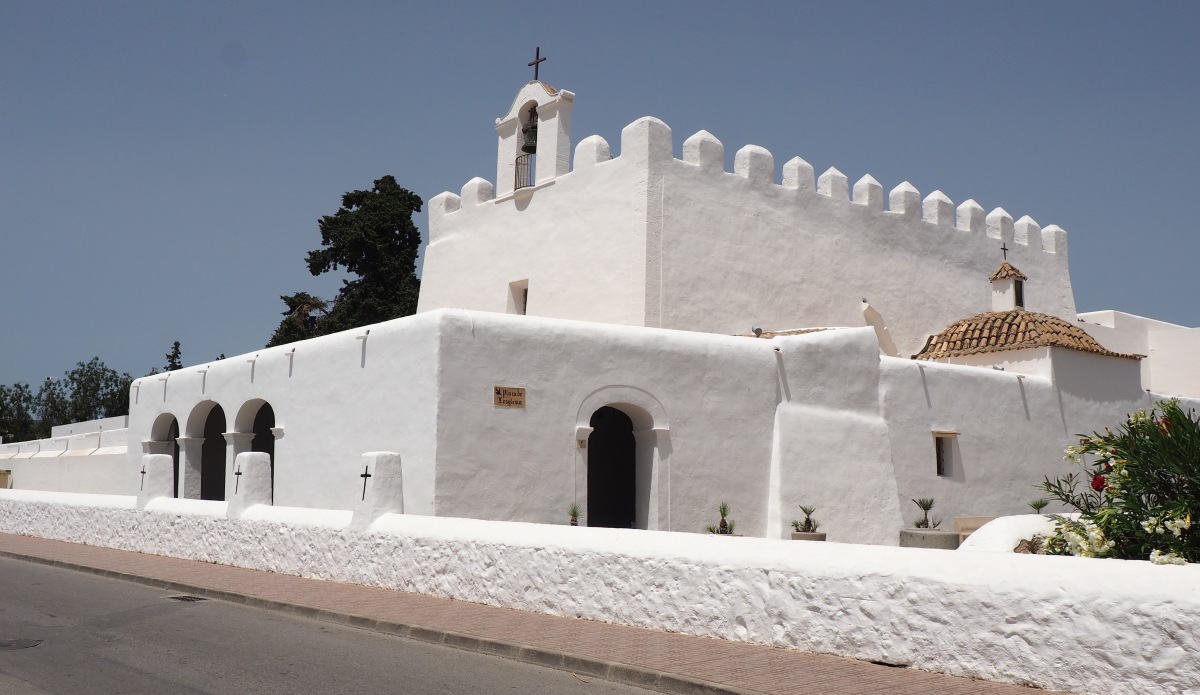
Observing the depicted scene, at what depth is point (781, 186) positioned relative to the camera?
68.5ft

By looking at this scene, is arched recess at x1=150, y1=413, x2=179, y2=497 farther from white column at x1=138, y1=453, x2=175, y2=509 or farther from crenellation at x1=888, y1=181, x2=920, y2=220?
crenellation at x1=888, y1=181, x2=920, y2=220

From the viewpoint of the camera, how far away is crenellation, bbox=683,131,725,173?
19.7m

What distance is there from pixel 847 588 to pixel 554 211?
44.5ft

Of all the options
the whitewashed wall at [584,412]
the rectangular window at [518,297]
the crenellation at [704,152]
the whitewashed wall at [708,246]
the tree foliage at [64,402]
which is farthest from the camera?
the tree foliage at [64,402]

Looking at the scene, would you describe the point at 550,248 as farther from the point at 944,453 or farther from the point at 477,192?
the point at 944,453

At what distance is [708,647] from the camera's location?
8.70m

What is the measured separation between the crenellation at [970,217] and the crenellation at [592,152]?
9.14 metres

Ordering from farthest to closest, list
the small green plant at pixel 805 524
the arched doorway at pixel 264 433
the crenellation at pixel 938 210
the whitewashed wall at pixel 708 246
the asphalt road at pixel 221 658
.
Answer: the crenellation at pixel 938 210 → the arched doorway at pixel 264 433 → the whitewashed wall at pixel 708 246 → the small green plant at pixel 805 524 → the asphalt road at pixel 221 658

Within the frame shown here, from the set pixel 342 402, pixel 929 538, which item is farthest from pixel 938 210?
pixel 342 402

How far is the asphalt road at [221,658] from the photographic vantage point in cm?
750

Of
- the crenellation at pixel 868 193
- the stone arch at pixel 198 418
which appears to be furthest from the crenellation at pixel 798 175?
the stone arch at pixel 198 418

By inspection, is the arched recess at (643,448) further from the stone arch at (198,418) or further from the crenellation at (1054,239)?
the crenellation at (1054,239)

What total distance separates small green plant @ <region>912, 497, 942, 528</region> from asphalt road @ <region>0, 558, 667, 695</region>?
34.7 feet

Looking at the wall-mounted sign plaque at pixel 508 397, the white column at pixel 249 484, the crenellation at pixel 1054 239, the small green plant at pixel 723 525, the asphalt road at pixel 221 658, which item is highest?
the crenellation at pixel 1054 239
